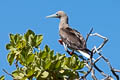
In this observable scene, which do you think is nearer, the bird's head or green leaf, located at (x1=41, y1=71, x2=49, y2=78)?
green leaf, located at (x1=41, y1=71, x2=49, y2=78)

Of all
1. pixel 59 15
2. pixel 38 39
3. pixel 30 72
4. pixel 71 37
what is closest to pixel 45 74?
pixel 30 72

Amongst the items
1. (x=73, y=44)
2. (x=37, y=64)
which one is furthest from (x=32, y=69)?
(x=73, y=44)

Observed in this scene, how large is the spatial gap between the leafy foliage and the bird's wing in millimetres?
3941

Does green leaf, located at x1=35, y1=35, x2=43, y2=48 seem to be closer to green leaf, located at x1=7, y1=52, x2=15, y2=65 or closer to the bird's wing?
green leaf, located at x1=7, y1=52, x2=15, y2=65

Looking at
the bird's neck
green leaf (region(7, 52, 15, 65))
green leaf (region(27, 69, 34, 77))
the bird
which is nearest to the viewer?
green leaf (region(27, 69, 34, 77))

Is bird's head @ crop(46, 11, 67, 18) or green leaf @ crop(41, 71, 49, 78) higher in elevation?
bird's head @ crop(46, 11, 67, 18)

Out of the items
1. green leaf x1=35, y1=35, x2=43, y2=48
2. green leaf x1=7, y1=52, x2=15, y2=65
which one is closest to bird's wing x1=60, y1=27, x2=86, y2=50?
green leaf x1=35, y1=35, x2=43, y2=48

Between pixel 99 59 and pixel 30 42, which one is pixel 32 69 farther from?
pixel 99 59

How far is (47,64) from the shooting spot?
15.7 feet

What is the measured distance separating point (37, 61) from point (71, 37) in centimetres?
504

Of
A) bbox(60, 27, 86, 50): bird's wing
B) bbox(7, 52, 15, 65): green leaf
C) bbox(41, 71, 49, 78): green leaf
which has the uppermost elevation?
bbox(60, 27, 86, 50): bird's wing

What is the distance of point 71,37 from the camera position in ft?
32.3

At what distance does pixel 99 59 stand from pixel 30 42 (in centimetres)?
147

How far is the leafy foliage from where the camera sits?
15.9 feet
